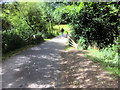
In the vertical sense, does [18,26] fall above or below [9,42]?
above

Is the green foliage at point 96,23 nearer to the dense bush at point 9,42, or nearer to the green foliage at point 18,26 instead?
the green foliage at point 18,26

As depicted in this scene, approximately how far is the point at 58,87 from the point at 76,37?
8.19 metres

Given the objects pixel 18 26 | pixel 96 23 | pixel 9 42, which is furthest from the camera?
pixel 18 26

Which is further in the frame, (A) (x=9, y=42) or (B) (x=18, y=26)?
(B) (x=18, y=26)

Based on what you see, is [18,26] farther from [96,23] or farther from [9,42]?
[96,23]

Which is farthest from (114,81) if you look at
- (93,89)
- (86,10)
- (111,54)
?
(86,10)

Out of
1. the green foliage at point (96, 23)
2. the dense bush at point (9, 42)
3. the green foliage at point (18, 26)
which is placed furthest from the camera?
the green foliage at point (96, 23)

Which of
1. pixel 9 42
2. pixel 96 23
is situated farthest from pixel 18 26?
pixel 96 23

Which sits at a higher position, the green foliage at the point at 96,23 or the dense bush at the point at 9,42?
the green foliage at the point at 96,23

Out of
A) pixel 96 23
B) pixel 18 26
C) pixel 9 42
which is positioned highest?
pixel 96 23

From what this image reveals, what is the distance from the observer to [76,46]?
383 inches

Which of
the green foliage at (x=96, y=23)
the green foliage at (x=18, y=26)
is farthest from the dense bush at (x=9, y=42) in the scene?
the green foliage at (x=96, y=23)

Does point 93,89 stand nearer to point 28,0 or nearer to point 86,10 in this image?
point 86,10

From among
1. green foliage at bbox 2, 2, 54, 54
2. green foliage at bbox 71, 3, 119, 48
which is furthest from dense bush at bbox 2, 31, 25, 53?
green foliage at bbox 71, 3, 119, 48
